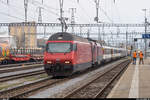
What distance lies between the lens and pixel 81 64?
20.1 meters

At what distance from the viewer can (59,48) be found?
18.1 metres

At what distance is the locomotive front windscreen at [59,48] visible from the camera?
1802 centimetres

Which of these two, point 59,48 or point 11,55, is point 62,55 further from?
point 11,55

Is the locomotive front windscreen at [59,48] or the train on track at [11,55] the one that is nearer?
the locomotive front windscreen at [59,48]

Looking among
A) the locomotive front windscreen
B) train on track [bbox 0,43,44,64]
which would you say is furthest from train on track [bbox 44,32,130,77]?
train on track [bbox 0,43,44,64]

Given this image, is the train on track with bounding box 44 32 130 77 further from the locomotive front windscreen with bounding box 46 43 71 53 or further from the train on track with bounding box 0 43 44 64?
the train on track with bounding box 0 43 44 64

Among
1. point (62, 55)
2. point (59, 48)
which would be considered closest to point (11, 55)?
point (59, 48)

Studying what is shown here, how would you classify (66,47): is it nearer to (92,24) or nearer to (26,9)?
(26,9)

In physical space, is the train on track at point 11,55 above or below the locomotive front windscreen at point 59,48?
below

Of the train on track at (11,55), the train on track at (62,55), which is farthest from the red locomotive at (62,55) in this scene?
the train on track at (11,55)

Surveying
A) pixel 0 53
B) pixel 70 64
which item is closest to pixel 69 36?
pixel 70 64

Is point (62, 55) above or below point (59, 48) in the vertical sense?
below

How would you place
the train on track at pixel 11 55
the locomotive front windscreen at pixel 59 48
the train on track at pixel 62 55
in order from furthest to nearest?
the train on track at pixel 11 55
the locomotive front windscreen at pixel 59 48
the train on track at pixel 62 55

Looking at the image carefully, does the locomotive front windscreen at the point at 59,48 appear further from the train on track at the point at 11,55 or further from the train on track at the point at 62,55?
the train on track at the point at 11,55
